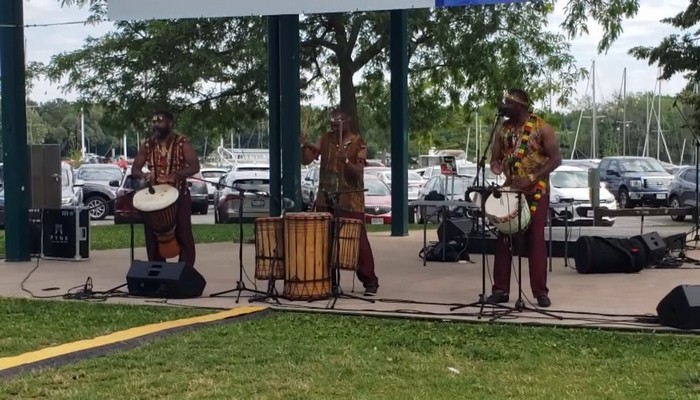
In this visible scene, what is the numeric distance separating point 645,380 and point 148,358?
3.32 m

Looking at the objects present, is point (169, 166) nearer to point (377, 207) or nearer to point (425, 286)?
point (425, 286)

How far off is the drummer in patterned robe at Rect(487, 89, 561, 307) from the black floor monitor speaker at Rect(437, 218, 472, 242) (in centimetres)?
415

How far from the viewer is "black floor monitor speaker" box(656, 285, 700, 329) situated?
738 cm

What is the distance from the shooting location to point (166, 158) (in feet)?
33.1

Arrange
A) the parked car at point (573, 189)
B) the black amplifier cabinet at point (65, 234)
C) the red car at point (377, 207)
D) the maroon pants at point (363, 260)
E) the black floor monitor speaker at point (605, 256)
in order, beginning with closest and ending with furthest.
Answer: the maroon pants at point (363, 260) → the black floor monitor speaker at point (605, 256) → the black amplifier cabinet at point (65, 234) → the parked car at point (573, 189) → the red car at point (377, 207)

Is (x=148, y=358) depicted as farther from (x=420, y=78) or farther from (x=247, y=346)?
(x=420, y=78)

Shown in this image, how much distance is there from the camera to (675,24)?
76.4 ft

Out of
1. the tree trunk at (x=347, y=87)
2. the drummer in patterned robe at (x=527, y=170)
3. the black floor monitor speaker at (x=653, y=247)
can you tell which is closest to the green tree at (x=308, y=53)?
the tree trunk at (x=347, y=87)

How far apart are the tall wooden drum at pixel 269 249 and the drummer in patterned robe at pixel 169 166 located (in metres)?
1.07

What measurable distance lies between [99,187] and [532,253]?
2163 centimetres

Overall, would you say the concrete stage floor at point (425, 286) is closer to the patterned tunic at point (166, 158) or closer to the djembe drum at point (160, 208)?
the djembe drum at point (160, 208)

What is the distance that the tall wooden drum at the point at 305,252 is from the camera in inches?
360

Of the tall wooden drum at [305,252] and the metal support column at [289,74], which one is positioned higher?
the metal support column at [289,74]

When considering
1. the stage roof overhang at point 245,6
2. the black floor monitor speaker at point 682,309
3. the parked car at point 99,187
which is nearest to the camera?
the black floor monitor speaker at point 682,309
